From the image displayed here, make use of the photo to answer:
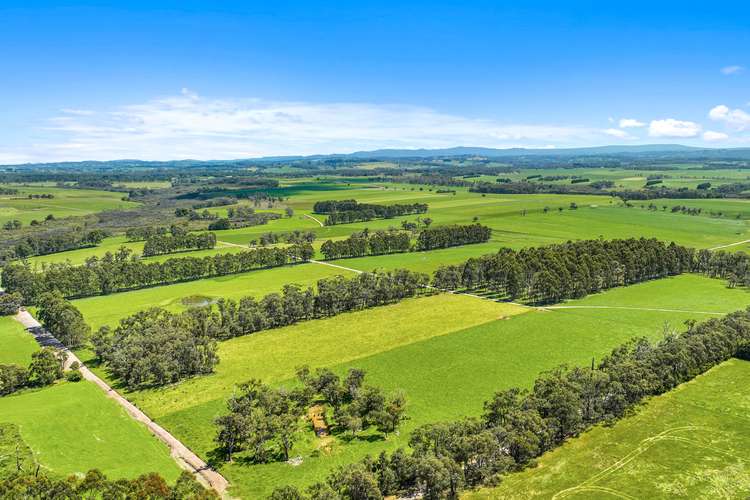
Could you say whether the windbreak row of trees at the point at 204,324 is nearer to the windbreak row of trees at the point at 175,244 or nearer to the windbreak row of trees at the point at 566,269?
the windbreak row of trees at the point at 566,269

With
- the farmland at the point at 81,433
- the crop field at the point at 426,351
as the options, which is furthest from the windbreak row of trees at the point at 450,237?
the farmland at the point at 81,433

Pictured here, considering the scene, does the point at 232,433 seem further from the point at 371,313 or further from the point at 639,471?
the point at 371,313

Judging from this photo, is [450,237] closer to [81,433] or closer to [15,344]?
[15,344]

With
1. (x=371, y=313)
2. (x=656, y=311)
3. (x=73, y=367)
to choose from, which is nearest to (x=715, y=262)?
(x=656, y=311)

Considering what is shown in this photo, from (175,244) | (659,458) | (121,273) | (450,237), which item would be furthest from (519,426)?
(175,244)

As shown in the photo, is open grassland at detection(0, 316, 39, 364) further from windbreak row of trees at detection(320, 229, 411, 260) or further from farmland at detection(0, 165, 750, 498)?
windbreak row of trees at detection(320, 229, 411, 260)

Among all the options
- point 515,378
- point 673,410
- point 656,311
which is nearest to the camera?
point 673,410
